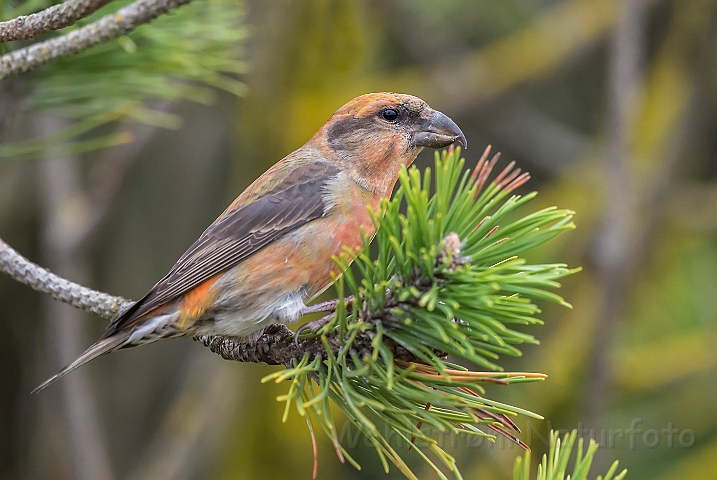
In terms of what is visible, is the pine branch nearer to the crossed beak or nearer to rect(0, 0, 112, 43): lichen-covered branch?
rect(0, 0, 112, 43): lichen-covered branch

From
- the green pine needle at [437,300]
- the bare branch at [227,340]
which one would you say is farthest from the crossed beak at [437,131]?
the green pine needle at [437,300]

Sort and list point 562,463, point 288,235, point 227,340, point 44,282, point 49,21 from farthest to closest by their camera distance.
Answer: point 288,235
point 227,340
point 44,282
point 49,21
point 562,463

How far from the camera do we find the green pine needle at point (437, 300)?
1799 millimetres

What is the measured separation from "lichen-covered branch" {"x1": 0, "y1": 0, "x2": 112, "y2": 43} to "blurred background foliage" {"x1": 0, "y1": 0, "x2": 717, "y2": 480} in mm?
2201

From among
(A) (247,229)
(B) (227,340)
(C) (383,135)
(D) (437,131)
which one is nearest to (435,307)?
(B) (227,340)

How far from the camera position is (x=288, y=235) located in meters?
3.18

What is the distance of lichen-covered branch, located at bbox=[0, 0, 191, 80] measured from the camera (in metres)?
2.08

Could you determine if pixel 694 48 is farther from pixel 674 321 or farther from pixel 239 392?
pixel 239 392

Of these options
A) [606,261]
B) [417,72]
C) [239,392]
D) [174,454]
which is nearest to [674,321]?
[606,261]

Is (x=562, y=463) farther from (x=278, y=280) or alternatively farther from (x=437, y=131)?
(x=437, y=131)

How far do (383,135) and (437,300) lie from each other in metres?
1.83

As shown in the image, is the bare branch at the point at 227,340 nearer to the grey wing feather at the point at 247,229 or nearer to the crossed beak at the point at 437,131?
the grey wing feather at the point at 247,229

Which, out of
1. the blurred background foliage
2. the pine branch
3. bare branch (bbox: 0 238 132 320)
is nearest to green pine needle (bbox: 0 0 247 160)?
bare branch (bbox: 0 238 132 320)

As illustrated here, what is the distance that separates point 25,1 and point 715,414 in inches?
198
